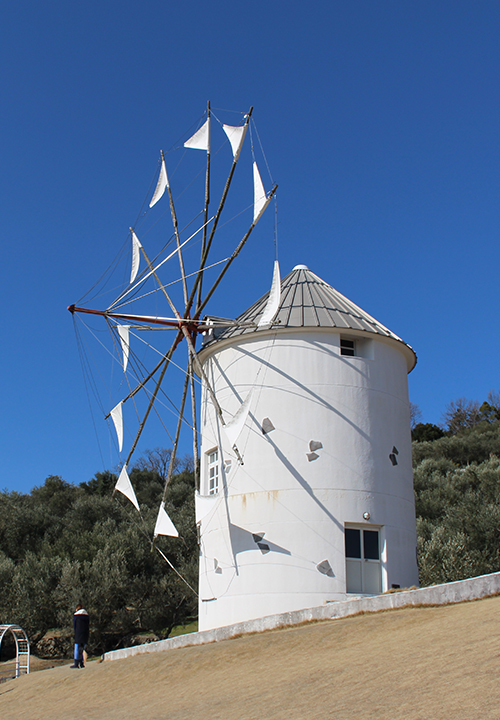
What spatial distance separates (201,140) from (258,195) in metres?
3.47

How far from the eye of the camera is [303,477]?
52.0 ft

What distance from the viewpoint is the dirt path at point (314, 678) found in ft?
21.3

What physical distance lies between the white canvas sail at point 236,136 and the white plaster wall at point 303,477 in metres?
4.81

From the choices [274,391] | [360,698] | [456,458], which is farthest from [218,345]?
[456,458]

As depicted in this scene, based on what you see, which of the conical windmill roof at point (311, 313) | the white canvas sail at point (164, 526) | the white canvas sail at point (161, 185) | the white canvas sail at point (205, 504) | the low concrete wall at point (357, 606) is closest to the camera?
the low concrete wall at point (357, 606)

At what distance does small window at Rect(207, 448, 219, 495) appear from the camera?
17781 mm

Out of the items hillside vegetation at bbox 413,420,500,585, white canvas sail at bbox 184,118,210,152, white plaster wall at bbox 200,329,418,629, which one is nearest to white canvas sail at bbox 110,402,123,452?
white plaster wall at bbox 200,329,418,629

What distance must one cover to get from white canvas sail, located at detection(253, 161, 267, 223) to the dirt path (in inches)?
372

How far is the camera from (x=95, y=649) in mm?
26266

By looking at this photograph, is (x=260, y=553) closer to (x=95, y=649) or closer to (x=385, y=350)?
(x=385, y=350)

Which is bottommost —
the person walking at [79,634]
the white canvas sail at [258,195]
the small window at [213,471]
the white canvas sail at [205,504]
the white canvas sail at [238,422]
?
the person walking at [79,634]

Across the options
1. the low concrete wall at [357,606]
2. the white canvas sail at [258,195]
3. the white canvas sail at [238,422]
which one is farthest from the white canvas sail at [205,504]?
the white canvas sail at [258,195]

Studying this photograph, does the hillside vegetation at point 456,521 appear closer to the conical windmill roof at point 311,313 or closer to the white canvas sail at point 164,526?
the conical windmill roof at point 311,313

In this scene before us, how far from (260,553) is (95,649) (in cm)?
1401
